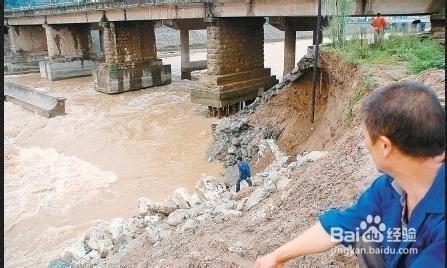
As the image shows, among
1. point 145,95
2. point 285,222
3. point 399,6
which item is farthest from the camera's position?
point 145,95

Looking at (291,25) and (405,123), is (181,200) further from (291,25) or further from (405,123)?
(291,25)

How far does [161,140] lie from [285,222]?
11866 mm

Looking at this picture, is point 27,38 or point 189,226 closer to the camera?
point 189,226

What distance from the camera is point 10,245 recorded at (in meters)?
8.20

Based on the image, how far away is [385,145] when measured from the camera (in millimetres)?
1379

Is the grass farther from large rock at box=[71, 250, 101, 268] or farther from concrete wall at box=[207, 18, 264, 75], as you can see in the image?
concrete wall at box=[207, 18, 264, 75]

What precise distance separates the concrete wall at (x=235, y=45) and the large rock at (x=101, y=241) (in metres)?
11.7

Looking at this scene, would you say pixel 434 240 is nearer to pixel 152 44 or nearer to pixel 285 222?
Answer: pixel 285 222

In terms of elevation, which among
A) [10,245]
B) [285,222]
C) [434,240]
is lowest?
[10,245]

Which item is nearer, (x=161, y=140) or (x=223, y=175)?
(x=223, y=175)

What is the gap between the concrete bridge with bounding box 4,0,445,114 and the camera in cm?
1523

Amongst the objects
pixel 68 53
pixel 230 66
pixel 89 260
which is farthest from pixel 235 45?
pixel 68 53

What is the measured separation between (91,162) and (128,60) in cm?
1265

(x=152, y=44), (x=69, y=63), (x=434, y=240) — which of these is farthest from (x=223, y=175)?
(x=69, y=63)
